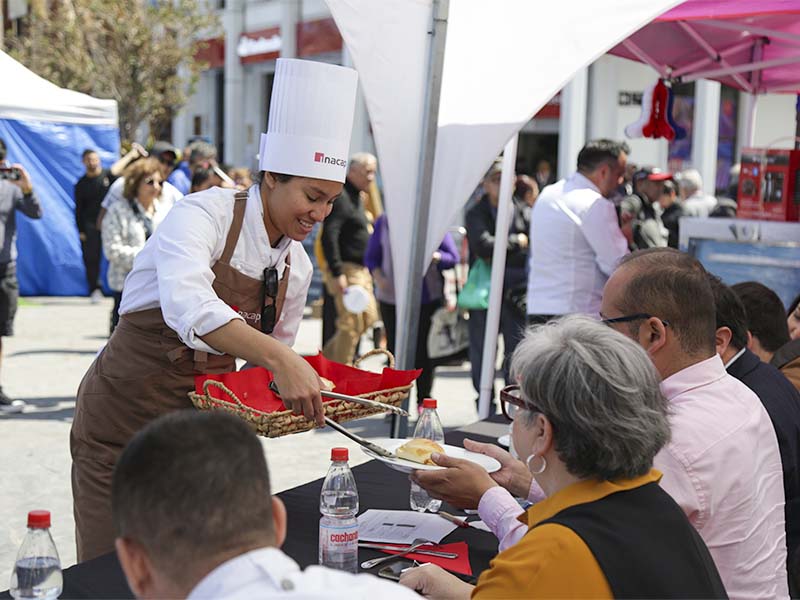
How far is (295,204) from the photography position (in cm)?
292

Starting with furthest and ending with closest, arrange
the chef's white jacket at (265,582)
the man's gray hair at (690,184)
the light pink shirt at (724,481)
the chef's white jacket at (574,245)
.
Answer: the man's gray hair at (690,184) < the chef's white jacket at (574,245) < the light pink shirt at (724,481) < the chef's white jacket at (265,582)

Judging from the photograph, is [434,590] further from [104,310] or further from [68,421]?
[104,310]

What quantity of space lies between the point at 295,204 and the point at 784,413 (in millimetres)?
1498

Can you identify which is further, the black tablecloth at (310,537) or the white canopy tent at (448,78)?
the white canopy tent at (448,78)

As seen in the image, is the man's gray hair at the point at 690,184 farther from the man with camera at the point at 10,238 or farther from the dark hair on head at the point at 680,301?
the dark hair on head at the point at 680,301

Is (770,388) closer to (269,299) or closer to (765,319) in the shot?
(765,319)

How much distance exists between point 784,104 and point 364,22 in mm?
14711

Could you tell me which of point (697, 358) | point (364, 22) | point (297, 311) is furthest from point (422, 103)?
point (697, 358)

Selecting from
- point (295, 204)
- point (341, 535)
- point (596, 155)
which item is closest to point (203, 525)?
point (341, 535)

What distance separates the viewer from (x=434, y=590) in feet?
7.09

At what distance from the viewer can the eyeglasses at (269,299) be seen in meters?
2.97

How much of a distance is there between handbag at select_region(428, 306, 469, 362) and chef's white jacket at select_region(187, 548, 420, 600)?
569cm

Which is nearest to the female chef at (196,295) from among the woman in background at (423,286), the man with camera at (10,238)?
the woman in background at (423,286)

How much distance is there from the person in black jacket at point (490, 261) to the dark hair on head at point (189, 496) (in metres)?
5.67
